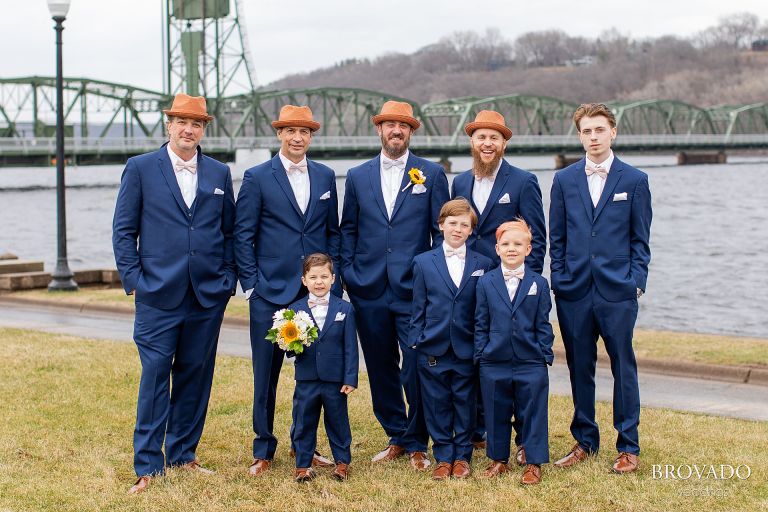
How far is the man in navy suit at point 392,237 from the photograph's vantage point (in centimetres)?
652

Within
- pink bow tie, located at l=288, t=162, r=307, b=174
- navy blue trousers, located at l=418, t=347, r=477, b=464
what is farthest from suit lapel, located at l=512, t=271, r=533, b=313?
pink bow tie, located at l=288, t=162, r=307, b=174

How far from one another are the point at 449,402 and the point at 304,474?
0.95m

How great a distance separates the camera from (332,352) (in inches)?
247

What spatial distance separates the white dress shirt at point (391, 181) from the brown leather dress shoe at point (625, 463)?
200 centimetres

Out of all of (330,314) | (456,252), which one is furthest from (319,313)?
(456,252)

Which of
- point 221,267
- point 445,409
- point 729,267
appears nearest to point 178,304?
point 221,267

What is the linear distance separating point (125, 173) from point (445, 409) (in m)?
2.32

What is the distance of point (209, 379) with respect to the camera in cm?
657

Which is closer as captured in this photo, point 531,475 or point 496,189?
point 531,475

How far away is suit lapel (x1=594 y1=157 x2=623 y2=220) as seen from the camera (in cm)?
627

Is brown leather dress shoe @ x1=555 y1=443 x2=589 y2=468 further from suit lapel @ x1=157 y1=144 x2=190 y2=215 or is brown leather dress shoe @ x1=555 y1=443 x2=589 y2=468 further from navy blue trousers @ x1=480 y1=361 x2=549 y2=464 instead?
suit lapel @ x1=157 y1=144 x2=190 y2=215

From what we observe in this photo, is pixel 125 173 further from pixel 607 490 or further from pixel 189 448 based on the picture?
pixel 607 490

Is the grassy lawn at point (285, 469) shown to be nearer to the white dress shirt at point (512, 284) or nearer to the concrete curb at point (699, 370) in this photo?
the white dress shirt at point (512, 284)

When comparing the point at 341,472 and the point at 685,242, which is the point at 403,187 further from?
the point at 685,242
